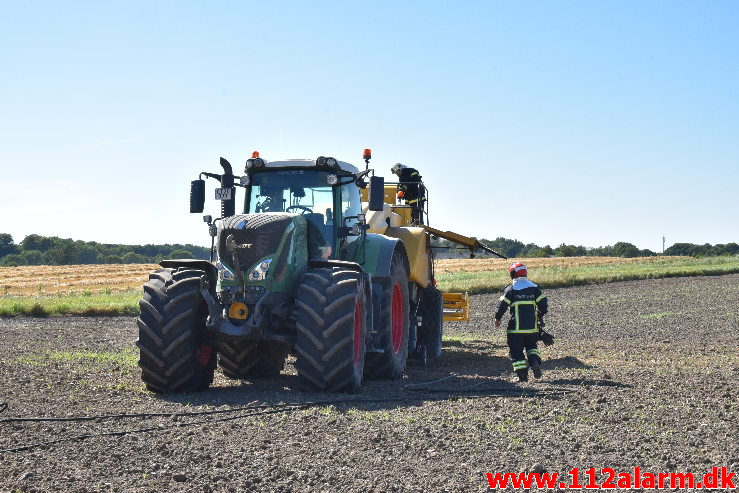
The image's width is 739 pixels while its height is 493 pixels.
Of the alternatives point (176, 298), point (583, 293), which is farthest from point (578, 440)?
point (583, 293)

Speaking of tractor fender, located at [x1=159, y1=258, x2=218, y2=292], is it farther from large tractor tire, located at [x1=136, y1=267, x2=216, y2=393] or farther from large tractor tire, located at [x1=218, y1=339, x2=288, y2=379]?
large tractor tire, located at [x1=218, y1=339, x2=288, y2=379]

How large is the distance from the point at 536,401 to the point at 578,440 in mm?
2001

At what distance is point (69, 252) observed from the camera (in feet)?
275

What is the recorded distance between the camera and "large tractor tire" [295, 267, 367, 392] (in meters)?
9.36

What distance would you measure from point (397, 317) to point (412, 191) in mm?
4190

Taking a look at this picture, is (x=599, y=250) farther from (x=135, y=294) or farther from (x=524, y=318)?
(x=524, y=318)

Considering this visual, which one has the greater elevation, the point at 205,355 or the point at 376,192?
the point at 376,192

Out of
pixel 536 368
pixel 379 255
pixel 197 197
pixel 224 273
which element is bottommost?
pixel 536 368

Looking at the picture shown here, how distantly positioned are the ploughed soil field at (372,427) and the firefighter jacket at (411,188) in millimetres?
3463

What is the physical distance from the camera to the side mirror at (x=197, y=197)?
10914 millimetres

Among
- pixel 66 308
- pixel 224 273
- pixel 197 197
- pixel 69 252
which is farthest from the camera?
pixel 69 252

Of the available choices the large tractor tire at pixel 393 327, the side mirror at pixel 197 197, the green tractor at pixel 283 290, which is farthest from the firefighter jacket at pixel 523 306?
the side mirror at pixel 197 197

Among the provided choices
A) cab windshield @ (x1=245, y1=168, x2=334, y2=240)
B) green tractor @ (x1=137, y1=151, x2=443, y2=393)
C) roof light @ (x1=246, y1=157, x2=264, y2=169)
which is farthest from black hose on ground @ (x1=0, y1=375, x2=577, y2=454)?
roof light @ (x1=246, y1=157, x2=264, y2=169)

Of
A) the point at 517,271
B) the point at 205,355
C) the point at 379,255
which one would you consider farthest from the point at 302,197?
the point at 517,271
